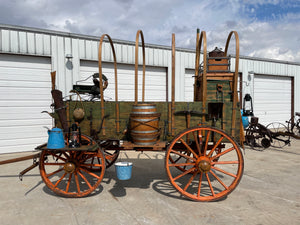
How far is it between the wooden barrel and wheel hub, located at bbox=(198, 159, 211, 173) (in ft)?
2.66

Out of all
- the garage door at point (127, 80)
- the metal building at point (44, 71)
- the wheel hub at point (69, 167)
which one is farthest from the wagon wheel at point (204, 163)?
the garage door at point (127, 80)

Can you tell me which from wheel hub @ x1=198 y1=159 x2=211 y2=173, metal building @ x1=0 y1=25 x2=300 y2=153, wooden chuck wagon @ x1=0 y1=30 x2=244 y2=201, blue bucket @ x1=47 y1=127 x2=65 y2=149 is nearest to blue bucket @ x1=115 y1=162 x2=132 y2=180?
wooden chuck wagon @ x1=0 y1=30 x2=244 y2=201

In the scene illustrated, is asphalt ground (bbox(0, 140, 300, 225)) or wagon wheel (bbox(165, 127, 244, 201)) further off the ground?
wagon wheel (bbox(165, 127, 244, 201))

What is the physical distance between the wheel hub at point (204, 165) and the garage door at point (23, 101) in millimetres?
6274

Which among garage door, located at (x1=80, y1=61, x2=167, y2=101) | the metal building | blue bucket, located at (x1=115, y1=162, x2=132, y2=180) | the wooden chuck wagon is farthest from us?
garage door, located at (x1=80, y1=61, x2=167, y2=101)

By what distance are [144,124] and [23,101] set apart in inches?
231

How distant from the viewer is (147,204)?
133 inches

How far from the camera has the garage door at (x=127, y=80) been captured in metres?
8.30

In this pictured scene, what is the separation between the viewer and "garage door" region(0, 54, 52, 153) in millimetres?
7262

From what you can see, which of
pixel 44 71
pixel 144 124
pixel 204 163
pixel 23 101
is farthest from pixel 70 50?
pixel 204 163

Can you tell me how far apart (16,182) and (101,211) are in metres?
2.38

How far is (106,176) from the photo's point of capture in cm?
477

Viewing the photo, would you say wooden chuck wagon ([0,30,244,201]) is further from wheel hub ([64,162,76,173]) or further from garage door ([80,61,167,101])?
garage door ([80,61,167,101])

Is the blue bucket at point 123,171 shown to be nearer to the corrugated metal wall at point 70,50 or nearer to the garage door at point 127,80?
the garage door at point 127,80
